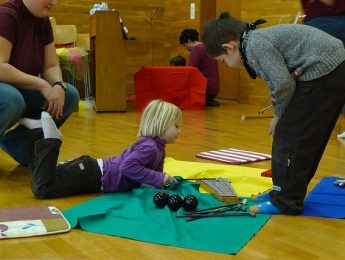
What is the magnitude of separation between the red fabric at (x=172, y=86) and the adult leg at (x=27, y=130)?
2.98 metres

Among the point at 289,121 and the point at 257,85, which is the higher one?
the point at 289,121

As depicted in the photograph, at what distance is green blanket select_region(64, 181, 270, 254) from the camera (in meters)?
1.47

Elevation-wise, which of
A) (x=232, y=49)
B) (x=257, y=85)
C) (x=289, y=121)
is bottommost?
(x=257, y=85)

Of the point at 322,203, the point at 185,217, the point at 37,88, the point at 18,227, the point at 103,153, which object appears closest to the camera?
the point at 18,227

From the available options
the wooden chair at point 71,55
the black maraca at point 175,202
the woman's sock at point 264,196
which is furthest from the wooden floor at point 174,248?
the wooden chair at point 71,55

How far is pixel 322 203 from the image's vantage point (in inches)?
73.6

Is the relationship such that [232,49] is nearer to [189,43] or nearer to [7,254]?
[7,254]

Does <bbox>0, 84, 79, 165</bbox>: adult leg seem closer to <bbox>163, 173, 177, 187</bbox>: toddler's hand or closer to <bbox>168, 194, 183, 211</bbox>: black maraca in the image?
<bbox>163, 173, 177, 187</bbox>: toddler's hand

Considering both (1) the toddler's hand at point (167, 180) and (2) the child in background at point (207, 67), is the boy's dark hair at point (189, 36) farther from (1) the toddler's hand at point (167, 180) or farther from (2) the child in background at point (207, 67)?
(1) the toddler's hand at point (167, 180)

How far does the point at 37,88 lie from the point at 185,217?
1.01m

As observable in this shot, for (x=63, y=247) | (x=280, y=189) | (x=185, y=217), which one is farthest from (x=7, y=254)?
(x=280, y=189)

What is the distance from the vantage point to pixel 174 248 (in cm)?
142

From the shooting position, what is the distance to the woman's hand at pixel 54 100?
2.31 meters

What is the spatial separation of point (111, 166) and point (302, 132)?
0.76 metres
